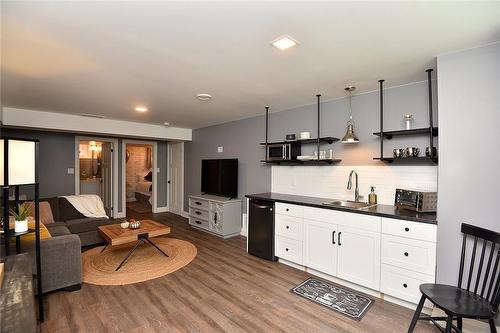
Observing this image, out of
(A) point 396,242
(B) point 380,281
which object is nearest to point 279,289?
(B) point 380,281

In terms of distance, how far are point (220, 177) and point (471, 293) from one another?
412 cm

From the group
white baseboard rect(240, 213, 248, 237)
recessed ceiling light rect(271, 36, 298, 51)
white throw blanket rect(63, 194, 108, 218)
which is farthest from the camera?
white baseboard rect(240, 213, 248, 237)

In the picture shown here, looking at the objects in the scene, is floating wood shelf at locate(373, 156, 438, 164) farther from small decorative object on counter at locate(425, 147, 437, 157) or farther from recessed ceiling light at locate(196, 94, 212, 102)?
recessed ceiling light at locate(196, 94, 212, 102)

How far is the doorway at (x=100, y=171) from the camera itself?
621 centimetres

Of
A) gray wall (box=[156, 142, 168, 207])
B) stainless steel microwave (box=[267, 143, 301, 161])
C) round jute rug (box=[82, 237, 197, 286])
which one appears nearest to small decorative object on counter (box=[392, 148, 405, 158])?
stainless steel microwave (box=[267, 143, 301, 161])

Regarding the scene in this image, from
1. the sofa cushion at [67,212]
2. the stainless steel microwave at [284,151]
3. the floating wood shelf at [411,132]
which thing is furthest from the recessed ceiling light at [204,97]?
the sofa cushion at [67,212]

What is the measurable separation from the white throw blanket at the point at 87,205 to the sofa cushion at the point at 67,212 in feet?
0.15

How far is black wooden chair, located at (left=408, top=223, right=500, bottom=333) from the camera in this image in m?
1.62

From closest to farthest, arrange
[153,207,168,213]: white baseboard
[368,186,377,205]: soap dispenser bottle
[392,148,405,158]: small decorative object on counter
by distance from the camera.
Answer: [392,148,405,158]: small decorative object on counter, [368,186,377,205]: soap dispenser bottle, [153,207,168,213]: white baseboard

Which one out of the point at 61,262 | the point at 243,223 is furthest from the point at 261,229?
the point at 61,262

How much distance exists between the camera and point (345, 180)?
3447mm

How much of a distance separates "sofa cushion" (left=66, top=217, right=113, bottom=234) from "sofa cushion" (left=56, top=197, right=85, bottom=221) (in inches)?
6.1

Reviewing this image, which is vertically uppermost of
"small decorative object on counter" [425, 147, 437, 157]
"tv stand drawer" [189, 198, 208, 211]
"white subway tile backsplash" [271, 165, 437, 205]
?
"small decorative object on counter" [425, 147, 437, 157]

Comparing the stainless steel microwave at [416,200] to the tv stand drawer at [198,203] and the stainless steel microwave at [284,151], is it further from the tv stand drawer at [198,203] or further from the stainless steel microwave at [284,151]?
the tv stand drawer at [198,203]
